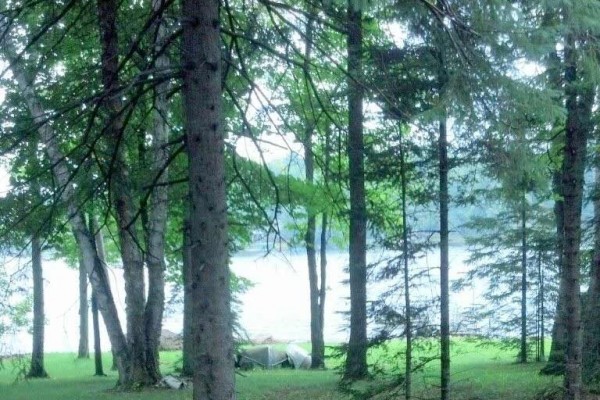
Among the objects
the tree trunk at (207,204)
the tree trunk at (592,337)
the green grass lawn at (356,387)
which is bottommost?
the green grass lawn at (356,387)

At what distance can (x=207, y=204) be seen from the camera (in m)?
5.88

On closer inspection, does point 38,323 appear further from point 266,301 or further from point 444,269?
point 266,301

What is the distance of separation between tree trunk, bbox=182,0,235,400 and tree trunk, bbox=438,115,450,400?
17.9ft

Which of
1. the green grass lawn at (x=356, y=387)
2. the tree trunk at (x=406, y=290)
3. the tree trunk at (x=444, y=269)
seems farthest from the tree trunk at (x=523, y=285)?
the tree trunk at (x=444, y=269)

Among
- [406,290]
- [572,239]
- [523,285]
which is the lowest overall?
[523,285]

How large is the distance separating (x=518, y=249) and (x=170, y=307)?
1321cm

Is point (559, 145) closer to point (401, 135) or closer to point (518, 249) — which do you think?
point (401, 135)

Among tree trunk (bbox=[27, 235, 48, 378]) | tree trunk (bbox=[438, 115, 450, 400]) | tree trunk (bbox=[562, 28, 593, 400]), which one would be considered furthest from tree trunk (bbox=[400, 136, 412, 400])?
tree trunk (bbox=[27, 235, 48, 378])

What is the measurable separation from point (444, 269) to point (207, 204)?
19.8 feet

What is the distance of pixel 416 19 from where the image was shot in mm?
7383

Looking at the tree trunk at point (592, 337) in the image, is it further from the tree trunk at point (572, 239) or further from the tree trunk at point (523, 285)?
the tree trunk at point (523, 285)

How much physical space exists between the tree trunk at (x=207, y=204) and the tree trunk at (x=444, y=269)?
5446 millimetres

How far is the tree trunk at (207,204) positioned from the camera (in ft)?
19.1

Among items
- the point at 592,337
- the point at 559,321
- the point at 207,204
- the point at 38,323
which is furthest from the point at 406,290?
the point at 38,323
